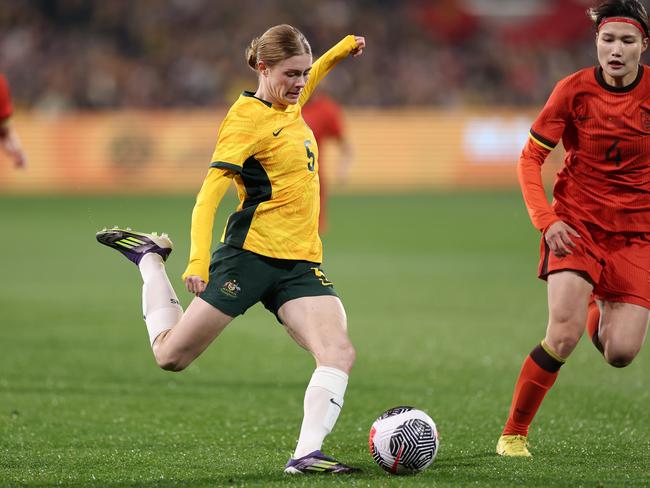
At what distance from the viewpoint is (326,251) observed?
1792cm

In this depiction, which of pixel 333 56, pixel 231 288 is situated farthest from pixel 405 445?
pixel 333 56

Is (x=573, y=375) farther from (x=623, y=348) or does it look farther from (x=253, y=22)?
(x=253, y=22)

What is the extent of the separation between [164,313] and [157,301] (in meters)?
0.11

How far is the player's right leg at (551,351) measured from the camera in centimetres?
569

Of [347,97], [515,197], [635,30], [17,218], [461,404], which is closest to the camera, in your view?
[635,30]

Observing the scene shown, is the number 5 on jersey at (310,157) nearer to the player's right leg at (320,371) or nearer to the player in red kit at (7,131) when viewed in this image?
the player's right leg at (320,371)

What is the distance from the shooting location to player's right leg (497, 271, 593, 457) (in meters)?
5.69

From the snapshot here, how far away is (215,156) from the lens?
5461mm

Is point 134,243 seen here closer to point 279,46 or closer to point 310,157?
point 310,157

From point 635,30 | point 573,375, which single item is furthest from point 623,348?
point 573,375

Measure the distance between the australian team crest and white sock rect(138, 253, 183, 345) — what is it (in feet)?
1.75

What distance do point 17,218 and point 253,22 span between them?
12.1 m

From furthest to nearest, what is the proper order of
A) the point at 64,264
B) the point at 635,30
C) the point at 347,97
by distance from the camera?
the point at 347,97 < the point at 64,264 < the point at 635,30

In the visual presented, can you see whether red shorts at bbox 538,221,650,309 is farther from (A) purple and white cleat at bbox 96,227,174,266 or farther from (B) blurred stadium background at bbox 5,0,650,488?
(A) purple and white cleat at bbox 96,227,174,266
